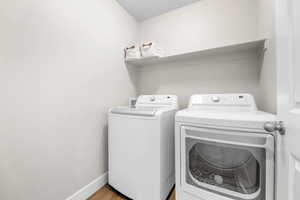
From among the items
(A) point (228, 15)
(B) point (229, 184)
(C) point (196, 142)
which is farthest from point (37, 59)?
(A) point (228, 15)

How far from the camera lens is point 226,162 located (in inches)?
39.9

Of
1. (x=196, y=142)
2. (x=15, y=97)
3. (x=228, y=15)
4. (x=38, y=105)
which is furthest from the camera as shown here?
(x=228, y=15)

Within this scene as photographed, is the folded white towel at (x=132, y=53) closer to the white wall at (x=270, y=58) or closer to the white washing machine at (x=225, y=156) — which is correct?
the white washing machine at (x=225, y=156)

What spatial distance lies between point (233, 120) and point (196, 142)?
37cm

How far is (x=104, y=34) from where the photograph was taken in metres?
1.52

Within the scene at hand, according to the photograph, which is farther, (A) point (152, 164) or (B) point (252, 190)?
(A) point (152, 164)

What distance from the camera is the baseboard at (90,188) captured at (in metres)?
1.18

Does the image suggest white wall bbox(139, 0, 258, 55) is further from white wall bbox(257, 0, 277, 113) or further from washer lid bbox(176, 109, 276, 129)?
washer lid bbox(176, 109, 276, 129)

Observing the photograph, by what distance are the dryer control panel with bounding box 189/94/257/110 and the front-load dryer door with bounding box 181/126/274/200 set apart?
0.49 m

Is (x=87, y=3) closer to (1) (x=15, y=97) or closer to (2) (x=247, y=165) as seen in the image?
(1) (x=15, y=97)

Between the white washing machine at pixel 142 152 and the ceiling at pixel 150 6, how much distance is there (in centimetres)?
160

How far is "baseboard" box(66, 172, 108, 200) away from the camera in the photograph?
1.18m

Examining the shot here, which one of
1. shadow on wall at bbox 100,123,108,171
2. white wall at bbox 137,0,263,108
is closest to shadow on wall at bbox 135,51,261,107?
white wall at bbox 137,0,263,108

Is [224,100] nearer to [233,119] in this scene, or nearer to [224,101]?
[224,101]
